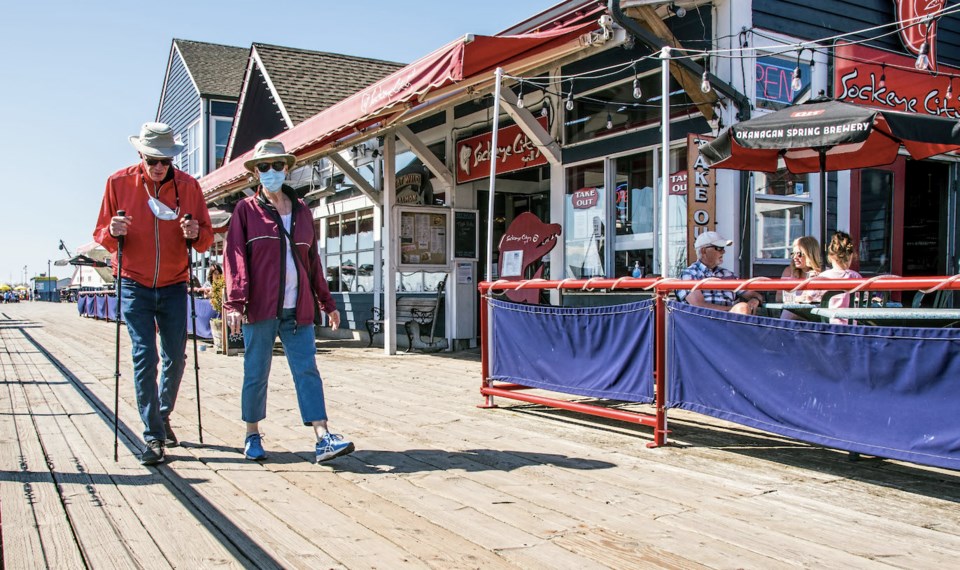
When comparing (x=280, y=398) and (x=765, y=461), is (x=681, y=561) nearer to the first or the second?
(x=765, y=461)

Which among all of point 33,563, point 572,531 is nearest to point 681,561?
point 572,531

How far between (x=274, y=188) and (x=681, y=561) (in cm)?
299

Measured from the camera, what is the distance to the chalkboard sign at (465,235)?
11805 mm

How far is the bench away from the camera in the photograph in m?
12.0

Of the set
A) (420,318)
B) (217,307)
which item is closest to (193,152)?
(217,307)

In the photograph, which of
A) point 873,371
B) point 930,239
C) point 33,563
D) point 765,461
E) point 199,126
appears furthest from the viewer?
point 199,126

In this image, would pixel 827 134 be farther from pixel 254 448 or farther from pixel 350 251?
pixel 350 251

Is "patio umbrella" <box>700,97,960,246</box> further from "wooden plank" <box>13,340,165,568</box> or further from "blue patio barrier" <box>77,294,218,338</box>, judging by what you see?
"blue patio barrier" <box>77,294,218,338</box>

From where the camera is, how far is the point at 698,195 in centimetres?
739

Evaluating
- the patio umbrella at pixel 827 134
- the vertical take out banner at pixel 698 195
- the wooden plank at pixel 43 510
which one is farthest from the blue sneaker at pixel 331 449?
the vertical take out banner at pixel 698 195

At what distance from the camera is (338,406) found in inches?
266

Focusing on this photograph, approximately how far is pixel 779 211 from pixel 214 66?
22.5m

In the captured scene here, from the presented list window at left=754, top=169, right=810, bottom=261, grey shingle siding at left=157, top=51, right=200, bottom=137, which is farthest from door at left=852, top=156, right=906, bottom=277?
grey shingle siding at left=157, top=51, right=200, bottom=137

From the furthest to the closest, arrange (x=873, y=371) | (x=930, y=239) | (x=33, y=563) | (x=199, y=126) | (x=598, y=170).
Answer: (x=199, y=126)
(x=930, y=239)
(x=598, y=170)
(x=873, y=371)
(x=33, y=563)
